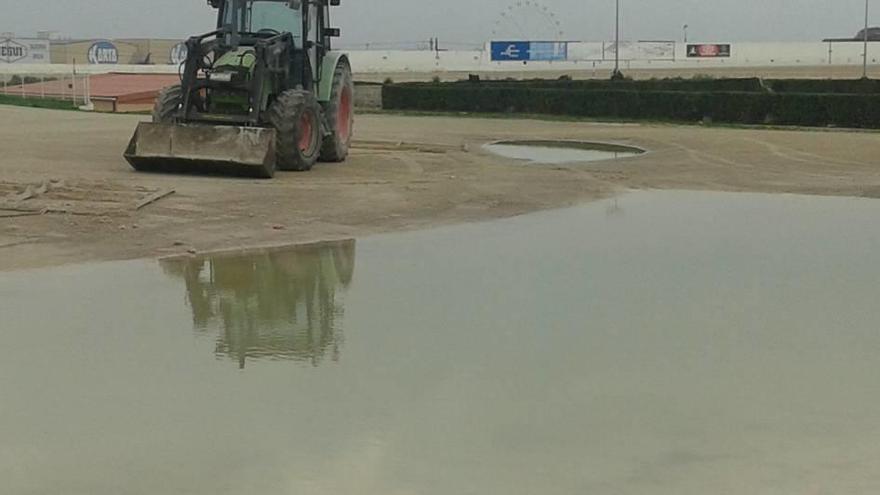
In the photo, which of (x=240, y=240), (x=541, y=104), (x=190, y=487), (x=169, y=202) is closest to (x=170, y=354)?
(x=190, y=487)

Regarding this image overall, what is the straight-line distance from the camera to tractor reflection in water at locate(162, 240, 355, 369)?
310 inches

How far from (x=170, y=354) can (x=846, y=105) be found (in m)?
25.5

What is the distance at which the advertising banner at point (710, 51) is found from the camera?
8538 centimetres

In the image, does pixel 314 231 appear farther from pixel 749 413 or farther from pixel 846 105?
pixel 846 105

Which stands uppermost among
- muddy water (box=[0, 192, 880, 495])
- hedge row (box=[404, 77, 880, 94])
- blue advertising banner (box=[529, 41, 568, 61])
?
blue advertising banner (box=[529, 41, 568, 61])

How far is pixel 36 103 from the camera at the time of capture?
139 feet

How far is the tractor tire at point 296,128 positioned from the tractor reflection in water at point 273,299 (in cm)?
467

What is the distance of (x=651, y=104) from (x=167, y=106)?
757 inches

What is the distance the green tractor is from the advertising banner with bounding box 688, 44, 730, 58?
2791 inches

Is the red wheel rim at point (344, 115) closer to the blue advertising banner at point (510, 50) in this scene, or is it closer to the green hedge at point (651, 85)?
the green hedge at point (651, 85)

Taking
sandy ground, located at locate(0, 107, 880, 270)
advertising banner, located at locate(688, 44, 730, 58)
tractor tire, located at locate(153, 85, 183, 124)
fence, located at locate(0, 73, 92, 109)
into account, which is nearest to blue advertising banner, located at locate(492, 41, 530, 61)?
advertising banner, located at locate(688, 44, 730, 58)

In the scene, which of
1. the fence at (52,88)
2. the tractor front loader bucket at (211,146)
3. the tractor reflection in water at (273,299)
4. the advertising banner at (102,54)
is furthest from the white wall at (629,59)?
the tractor reflection in water at (273,299)

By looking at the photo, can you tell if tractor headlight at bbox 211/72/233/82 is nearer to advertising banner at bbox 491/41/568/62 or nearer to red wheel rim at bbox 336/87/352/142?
red wheel rim at bbox 336/87/352/142

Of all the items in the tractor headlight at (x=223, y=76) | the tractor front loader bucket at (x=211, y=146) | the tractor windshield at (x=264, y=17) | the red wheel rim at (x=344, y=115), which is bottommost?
the tractor front loader bucket at (x=211, y=146)
